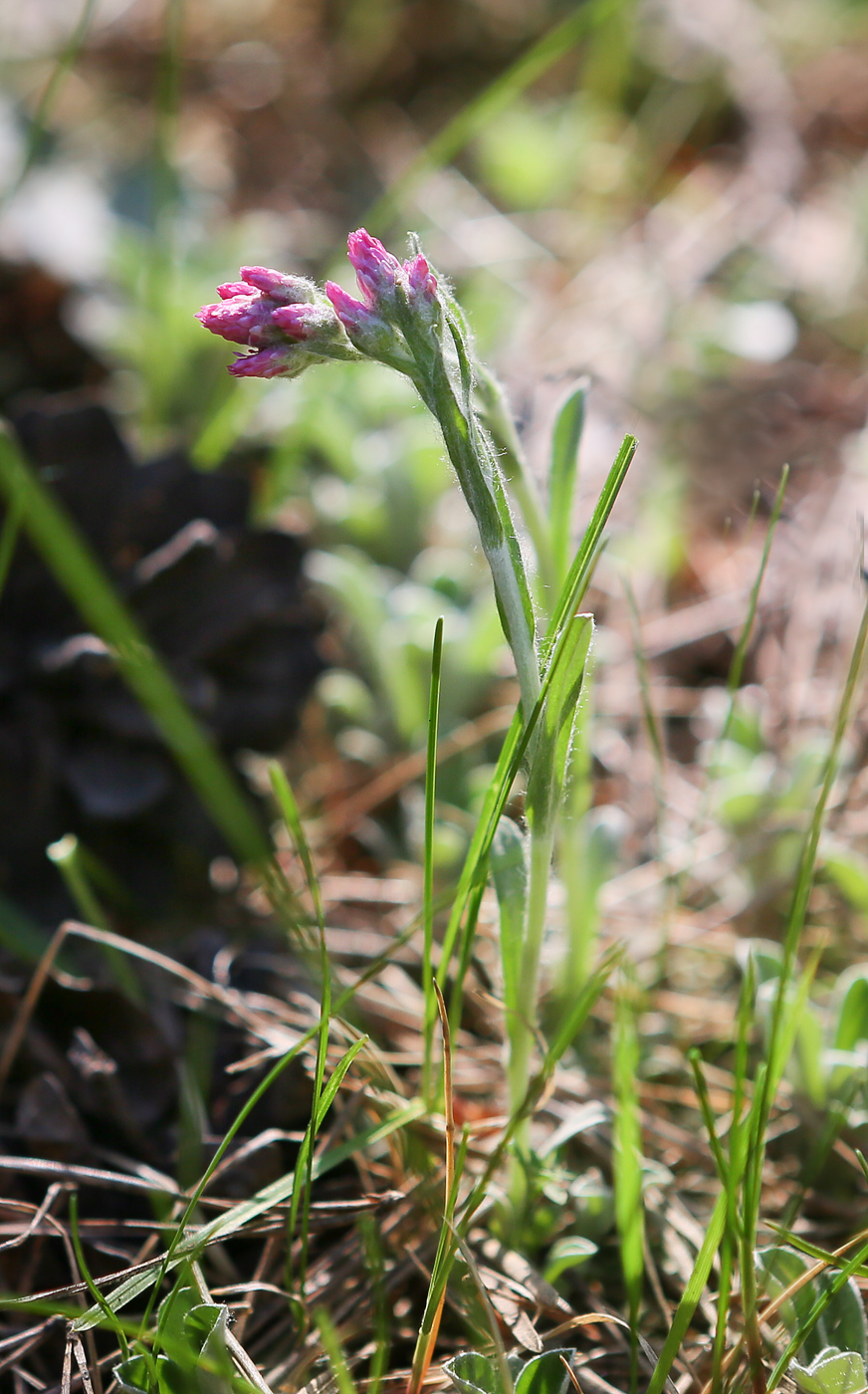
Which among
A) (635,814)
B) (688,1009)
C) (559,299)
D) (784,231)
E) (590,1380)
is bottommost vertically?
(590,1380)

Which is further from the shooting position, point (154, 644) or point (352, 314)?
point (154, 644)

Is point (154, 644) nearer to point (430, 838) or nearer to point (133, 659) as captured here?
point (133, 659)

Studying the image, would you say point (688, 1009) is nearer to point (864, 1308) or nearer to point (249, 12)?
point (864, 1308)

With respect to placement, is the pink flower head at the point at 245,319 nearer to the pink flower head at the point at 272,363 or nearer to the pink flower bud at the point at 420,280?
the pink flower head at the point at 272,363

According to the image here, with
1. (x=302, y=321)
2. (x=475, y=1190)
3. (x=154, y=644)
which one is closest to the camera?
(x=302, y=321)

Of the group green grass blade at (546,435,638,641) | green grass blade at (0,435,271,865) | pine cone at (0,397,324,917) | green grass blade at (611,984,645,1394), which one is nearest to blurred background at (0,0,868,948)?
pine cone at (0,397,324,917)

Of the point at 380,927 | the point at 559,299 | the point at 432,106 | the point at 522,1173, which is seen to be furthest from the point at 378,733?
the point at 432,106

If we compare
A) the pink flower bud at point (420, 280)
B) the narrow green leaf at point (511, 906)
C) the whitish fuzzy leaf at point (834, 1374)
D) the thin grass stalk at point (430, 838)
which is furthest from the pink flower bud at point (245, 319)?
the whitish fuzzy leaf at point (834, 1374)

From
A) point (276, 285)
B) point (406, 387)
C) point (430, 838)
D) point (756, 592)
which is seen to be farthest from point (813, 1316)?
point (406, 387)
